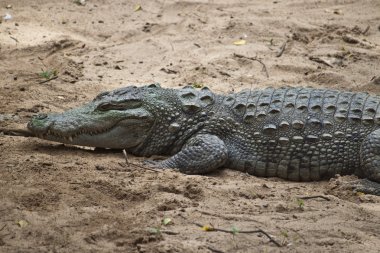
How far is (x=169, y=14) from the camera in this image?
9.67 m

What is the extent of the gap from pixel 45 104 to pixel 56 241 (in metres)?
3.14

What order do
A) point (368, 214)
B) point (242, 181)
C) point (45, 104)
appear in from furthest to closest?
point (45, 104), point (242, 181), point (368, 214)

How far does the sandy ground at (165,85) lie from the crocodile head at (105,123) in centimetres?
13

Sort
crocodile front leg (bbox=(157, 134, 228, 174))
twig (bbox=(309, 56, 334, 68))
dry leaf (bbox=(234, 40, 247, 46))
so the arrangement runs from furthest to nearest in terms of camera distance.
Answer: dry leaf (bbox=(234, 40, 247, 46)) → twig (bbox=(309, 56, 334, 68)) → crocodile front leg (bbox=(157, 134, 228, 174))

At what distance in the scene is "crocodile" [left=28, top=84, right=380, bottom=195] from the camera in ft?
18.6

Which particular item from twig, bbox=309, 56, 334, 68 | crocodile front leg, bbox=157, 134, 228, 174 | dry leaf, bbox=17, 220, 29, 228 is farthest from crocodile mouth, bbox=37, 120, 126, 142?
twig, bbox=309, 56, 334, 68

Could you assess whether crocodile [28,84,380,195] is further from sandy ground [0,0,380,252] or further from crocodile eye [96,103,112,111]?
sandy ground [0,0,380,252]

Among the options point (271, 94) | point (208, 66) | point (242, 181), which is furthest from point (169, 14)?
point (242, 181)

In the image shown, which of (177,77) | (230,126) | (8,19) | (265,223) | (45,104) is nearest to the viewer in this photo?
(265,223)

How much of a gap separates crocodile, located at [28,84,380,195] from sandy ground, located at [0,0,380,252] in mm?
176

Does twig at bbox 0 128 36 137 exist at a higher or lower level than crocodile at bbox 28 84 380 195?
lower

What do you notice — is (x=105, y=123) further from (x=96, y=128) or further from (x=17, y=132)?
(x=17, y=132)

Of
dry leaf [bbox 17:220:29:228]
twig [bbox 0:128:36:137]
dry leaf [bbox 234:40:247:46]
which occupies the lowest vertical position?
twig [bbox 0:128:36:137]

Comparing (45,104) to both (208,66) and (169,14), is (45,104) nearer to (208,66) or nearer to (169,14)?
(208,66)
